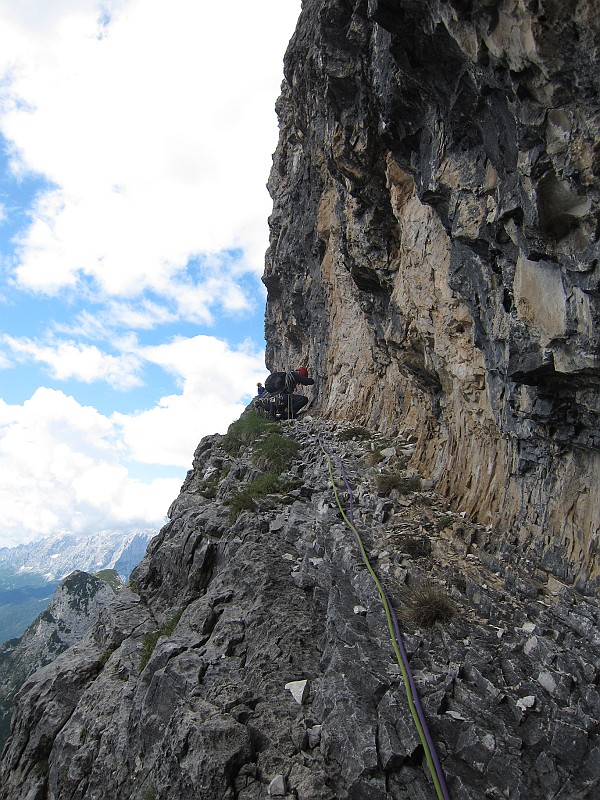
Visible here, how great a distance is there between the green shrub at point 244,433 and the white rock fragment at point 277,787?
48.6 ft

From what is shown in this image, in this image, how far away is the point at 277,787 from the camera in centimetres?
499

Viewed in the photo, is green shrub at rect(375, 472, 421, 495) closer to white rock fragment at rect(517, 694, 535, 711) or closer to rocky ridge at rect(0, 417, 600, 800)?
rocky ridge at rect(0, 417, 600, 800)

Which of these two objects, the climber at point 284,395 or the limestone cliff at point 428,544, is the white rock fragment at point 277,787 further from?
the climber at point 284,395

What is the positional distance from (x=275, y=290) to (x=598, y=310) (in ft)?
103

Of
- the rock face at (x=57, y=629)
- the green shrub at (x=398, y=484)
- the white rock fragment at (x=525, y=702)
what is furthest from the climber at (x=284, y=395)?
the rock face at (x=57, y=629)

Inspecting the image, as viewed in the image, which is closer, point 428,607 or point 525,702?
point 525,702

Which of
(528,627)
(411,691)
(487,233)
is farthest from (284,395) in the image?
(411,691)

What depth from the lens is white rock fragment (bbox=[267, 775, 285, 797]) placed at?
4.94 m

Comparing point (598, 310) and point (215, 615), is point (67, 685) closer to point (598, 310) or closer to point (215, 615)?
point (215, 615)

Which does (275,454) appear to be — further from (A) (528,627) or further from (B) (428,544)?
(A) (528,627)

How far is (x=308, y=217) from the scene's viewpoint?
2558cm

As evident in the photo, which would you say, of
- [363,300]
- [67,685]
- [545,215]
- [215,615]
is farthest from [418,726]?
[363,300]

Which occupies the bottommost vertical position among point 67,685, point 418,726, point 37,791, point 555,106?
point 37,791

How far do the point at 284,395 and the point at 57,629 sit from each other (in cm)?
5149
